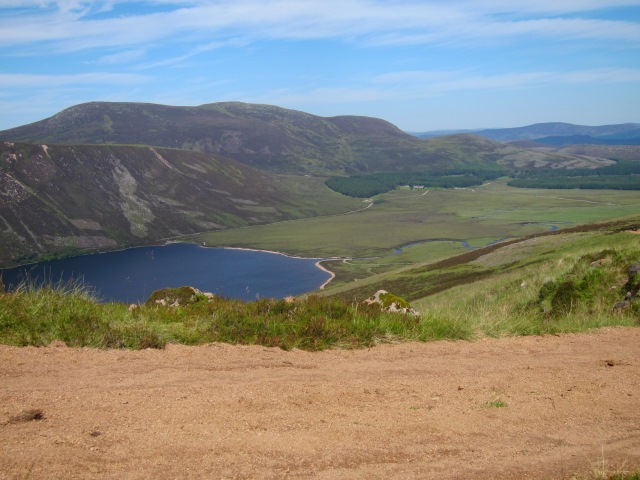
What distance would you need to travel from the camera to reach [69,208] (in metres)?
187

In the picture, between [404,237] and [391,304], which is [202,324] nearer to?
[391,304]

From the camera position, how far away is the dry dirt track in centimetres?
644

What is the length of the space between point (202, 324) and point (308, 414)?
4.67m

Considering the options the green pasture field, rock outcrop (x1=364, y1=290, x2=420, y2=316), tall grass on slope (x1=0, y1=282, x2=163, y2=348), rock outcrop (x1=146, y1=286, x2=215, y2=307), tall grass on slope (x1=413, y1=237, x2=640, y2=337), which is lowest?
the green pasture field

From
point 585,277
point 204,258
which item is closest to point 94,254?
point 204,258

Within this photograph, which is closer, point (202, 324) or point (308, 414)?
point (308, 414)

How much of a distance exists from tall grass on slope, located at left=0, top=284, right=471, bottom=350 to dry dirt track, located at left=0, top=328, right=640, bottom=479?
0.51 metres

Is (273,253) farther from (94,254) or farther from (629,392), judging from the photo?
(629,392)

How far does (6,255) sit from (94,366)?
533 feet

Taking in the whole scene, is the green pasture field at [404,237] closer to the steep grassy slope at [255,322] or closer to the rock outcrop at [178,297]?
the rock outcrop at [178,297]

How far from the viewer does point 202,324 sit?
11883 mm

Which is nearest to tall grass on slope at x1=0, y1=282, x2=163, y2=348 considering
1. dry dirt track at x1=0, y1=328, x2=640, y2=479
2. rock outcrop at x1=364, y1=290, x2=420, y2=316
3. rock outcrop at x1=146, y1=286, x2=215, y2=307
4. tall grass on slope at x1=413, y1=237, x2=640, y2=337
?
dry dirt track at x1=0, y1=328, x2=640, y2=479

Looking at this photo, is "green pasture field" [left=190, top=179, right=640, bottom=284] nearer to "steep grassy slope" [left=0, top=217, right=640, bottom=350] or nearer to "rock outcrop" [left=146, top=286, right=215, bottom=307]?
"rock outcrop" [left=146, top=286, right=215, bottom=307]

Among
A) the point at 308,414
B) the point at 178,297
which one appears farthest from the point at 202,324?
the point at 178,297
